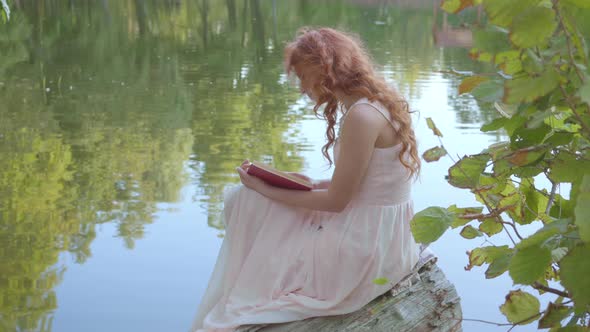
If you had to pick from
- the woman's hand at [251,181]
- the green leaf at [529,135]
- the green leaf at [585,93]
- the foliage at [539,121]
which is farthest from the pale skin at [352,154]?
the green leaf at [585,93]

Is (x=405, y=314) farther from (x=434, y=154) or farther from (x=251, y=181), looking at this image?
(x=434, y=154)

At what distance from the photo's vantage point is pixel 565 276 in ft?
3.13

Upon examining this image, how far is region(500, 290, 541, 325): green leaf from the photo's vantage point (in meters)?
1.19

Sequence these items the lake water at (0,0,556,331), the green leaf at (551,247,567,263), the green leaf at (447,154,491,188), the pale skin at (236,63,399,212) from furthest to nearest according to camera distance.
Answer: the lake water at (0,0,556,331) < the pale skin at (236,63,399,212) < the green leaf at (447,154,491,188) < the green leaf at (551,247,567,263)

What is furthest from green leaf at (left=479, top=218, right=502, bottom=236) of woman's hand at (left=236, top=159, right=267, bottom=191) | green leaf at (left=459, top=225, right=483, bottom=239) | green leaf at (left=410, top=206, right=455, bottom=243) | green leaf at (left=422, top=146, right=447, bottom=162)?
woman's hand at (left=236, top=159, right=267, bottom=191)

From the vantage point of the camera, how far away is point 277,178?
3.09 m

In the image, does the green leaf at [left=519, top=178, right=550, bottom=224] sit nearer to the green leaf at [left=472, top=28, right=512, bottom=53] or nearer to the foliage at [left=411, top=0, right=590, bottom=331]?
the foliage at [left=411, top=0, right=590, bottom=331]

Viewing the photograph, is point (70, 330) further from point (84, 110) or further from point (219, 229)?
point (84, 110)

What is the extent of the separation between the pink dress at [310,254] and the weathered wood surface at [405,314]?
0.03 meters

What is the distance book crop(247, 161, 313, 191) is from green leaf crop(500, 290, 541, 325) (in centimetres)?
190

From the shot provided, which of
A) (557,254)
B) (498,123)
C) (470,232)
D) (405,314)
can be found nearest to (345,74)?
(405,314)

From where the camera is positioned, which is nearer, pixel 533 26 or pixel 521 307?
pixel 533 26

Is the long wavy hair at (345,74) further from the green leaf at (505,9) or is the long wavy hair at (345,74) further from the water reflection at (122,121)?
the green leaf at (505,9)

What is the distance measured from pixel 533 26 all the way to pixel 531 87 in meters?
0.06
